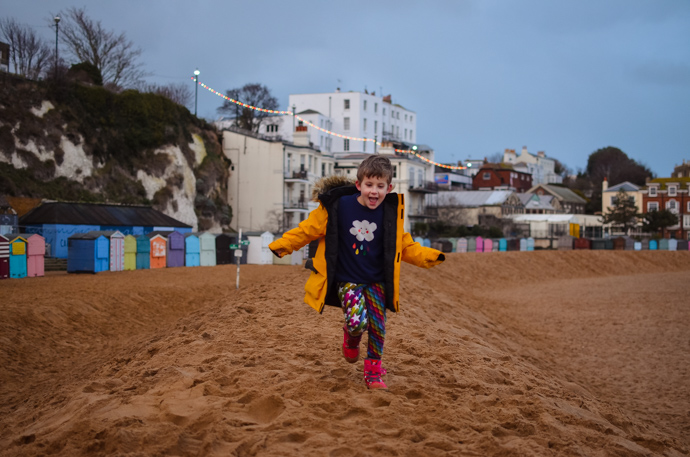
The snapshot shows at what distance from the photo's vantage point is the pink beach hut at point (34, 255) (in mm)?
21188

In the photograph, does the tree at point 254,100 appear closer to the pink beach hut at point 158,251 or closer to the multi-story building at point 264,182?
the multi-story building at point 264,182

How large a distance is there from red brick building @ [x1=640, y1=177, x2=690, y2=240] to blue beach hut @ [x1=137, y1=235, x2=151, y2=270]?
64567 millimetres

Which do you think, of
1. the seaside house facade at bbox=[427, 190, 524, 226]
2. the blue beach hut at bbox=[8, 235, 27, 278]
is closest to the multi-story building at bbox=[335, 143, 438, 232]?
the seaside house facade at bbox=[427, 190, 524, 226]

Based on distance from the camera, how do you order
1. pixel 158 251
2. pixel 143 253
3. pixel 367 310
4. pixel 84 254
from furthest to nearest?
pixel 158 251 < pixel 143 253 < pixel 84 254 < pixel 367 310

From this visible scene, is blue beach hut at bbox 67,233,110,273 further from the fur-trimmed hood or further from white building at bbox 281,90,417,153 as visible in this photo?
white building at bbox 281,90,417,153

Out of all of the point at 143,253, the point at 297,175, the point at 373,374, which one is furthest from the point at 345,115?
the point at 373,374

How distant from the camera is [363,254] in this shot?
5.71 m

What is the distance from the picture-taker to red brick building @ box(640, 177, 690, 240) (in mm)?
74188

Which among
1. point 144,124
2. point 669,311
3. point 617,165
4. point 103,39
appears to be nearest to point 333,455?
point 669,311

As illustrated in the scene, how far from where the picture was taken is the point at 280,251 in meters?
5.61

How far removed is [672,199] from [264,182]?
169 feet

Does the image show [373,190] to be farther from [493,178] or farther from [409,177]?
[493,178]

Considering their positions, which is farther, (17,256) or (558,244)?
(558,244)

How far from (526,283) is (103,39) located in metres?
39.4
